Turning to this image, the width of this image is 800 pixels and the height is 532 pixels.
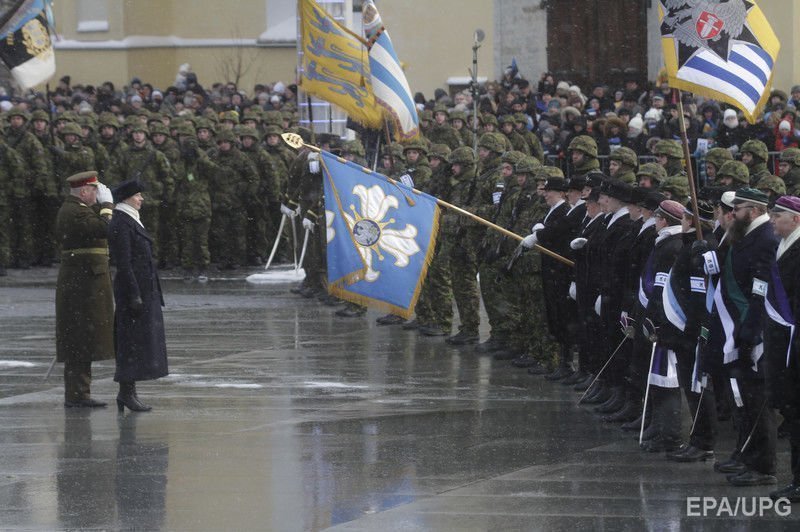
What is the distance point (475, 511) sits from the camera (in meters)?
8.95

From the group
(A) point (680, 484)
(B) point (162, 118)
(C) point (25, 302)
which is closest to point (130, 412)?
(A) point (680, 484)

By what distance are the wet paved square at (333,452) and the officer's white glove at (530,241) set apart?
1.19 m

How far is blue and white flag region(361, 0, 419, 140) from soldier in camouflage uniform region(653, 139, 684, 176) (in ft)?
11.3

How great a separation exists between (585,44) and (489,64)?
2.10 meters

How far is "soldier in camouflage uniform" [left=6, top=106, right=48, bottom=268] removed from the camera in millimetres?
24219

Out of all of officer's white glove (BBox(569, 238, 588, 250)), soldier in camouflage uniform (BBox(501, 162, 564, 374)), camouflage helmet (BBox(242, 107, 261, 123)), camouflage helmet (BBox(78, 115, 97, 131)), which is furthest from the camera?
camouflage helmet (BBox(242, 107, 261, 123))

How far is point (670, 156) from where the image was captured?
604 inches

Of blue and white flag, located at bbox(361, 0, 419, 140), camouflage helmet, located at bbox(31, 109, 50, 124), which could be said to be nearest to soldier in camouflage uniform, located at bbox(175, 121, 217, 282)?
camouflage helmet, located at bbox(31, 109, 50, 124)

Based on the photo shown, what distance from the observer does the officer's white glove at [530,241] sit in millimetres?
14148

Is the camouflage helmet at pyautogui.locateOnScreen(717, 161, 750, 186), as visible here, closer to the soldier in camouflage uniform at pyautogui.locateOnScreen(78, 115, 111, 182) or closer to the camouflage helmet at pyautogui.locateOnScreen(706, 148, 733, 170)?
the camouflage helmet at pyautogui.locateOnScreen(706, 148, 733, 170)

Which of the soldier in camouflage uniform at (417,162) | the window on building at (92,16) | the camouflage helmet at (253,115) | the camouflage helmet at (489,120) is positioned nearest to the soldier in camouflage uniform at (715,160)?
the soldier in camouflage uniform at (417,162)

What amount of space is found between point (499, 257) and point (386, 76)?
3244mm

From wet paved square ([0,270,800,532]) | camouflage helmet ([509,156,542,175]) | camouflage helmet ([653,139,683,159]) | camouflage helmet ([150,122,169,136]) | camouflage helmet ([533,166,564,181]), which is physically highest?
camouflage helmet ([150,122,169,136])

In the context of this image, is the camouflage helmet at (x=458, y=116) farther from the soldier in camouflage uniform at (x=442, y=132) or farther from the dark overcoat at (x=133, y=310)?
the dark overcoat at (x=133, y=310)
